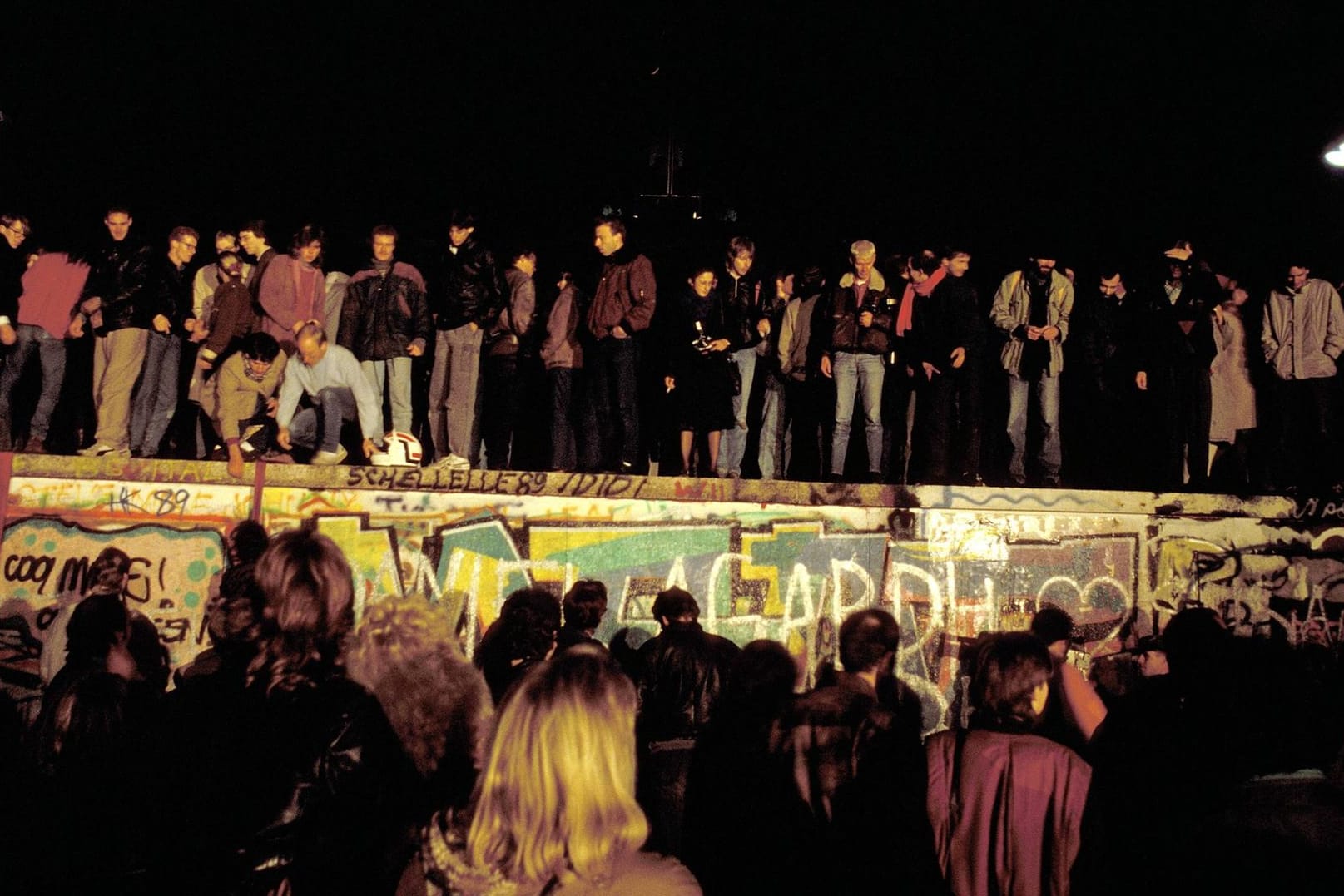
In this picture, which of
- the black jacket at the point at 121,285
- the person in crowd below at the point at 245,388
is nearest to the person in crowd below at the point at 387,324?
the person in crowd below at the point at 245,388

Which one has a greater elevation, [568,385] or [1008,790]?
[568,385]

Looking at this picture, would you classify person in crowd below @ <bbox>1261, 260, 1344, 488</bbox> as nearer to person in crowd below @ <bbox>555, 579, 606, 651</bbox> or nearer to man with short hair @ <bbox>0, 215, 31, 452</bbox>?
person in crowd below @ <bbox>555, 579, 606, 651</bbox>

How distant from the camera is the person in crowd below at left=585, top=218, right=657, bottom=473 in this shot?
415 inches

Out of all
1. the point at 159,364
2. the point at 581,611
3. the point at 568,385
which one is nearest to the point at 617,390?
the point at 568,385

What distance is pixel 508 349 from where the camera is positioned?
1073cm

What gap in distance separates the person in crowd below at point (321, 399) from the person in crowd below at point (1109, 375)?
23.3 ft

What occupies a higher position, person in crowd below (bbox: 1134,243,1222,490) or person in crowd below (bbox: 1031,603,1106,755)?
person in crowd below (bbox: 1134,243,1222,490)

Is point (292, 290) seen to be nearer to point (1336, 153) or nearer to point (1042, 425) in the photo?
point (1042, 425)

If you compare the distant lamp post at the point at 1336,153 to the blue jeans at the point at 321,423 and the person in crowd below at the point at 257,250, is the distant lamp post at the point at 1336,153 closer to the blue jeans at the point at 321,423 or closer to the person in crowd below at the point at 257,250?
the blue jeans at the point at 321,423

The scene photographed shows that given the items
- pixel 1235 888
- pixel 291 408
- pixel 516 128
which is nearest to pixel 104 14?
pixel 516 128

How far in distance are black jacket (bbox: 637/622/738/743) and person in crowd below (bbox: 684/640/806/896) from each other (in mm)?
98

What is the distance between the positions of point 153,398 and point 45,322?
1.24 meters

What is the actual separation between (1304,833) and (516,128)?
1358 centimetres

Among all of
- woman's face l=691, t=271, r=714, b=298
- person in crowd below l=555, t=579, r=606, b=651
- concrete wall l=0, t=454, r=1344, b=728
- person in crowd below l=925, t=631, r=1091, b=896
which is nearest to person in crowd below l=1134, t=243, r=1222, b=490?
concrete wall l=0, t=454, r=1344, b=728
